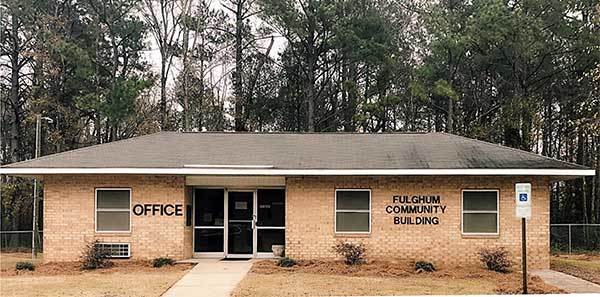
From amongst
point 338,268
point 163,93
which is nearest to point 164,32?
point 163,93

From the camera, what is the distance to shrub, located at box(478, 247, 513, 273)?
781 inches

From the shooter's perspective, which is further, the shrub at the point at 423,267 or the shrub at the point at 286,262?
the shrub at the point at 286,262

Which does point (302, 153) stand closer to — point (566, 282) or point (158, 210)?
point (158, 210)

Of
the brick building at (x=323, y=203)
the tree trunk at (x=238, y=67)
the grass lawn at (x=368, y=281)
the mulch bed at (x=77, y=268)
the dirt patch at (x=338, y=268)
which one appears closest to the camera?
the grass lawn at (x=368, y=281)

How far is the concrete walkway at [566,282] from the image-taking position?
650 inches

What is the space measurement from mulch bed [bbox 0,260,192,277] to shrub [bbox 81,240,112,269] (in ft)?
0.64

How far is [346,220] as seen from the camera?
68.9 feet

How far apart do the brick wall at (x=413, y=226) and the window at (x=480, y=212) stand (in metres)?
0.15

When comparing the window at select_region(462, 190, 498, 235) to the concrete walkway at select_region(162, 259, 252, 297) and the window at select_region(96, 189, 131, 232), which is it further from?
the window at select_region(96, 189, 131, 232)

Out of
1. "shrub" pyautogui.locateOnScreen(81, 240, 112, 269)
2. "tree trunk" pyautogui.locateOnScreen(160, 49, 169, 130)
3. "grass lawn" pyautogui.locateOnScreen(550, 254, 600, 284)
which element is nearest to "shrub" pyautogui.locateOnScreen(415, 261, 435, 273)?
"grass lawn" pyautogui.locateOnScreen(550, 254, 600, 284)

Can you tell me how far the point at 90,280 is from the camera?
17.4 m

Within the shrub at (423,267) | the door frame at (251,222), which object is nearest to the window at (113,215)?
the door frame at (251,222)

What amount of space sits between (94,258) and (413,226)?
27.6 ft

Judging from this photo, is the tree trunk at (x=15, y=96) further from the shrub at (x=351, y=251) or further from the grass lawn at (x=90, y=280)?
the shrub at (x=351, y=251)
